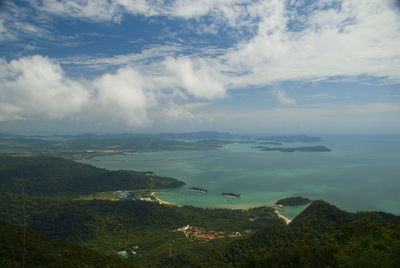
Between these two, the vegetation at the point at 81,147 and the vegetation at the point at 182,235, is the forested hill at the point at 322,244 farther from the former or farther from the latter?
the vegetation at the point at 81,147

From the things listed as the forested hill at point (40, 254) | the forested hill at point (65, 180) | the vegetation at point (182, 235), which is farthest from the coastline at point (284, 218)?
the forested hill at point (65, 180)

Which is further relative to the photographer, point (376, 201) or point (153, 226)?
point (376, 201)

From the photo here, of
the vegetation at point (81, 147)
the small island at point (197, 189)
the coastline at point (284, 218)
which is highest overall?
the vegetation at point (81, 147)

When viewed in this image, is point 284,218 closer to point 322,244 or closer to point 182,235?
point 182,235

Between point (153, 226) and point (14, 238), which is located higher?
point (14, 238)

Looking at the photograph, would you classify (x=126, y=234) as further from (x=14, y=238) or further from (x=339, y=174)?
(x=339, y=174)

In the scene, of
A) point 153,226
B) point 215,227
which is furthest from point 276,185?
point 153,226

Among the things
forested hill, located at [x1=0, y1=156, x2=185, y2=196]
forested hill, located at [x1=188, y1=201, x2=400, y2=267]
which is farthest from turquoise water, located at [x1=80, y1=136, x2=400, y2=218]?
forested hill, located at [x1=188, y1=201, x2=400, y2=267]

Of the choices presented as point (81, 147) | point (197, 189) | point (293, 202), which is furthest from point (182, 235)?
point (81, 147)
